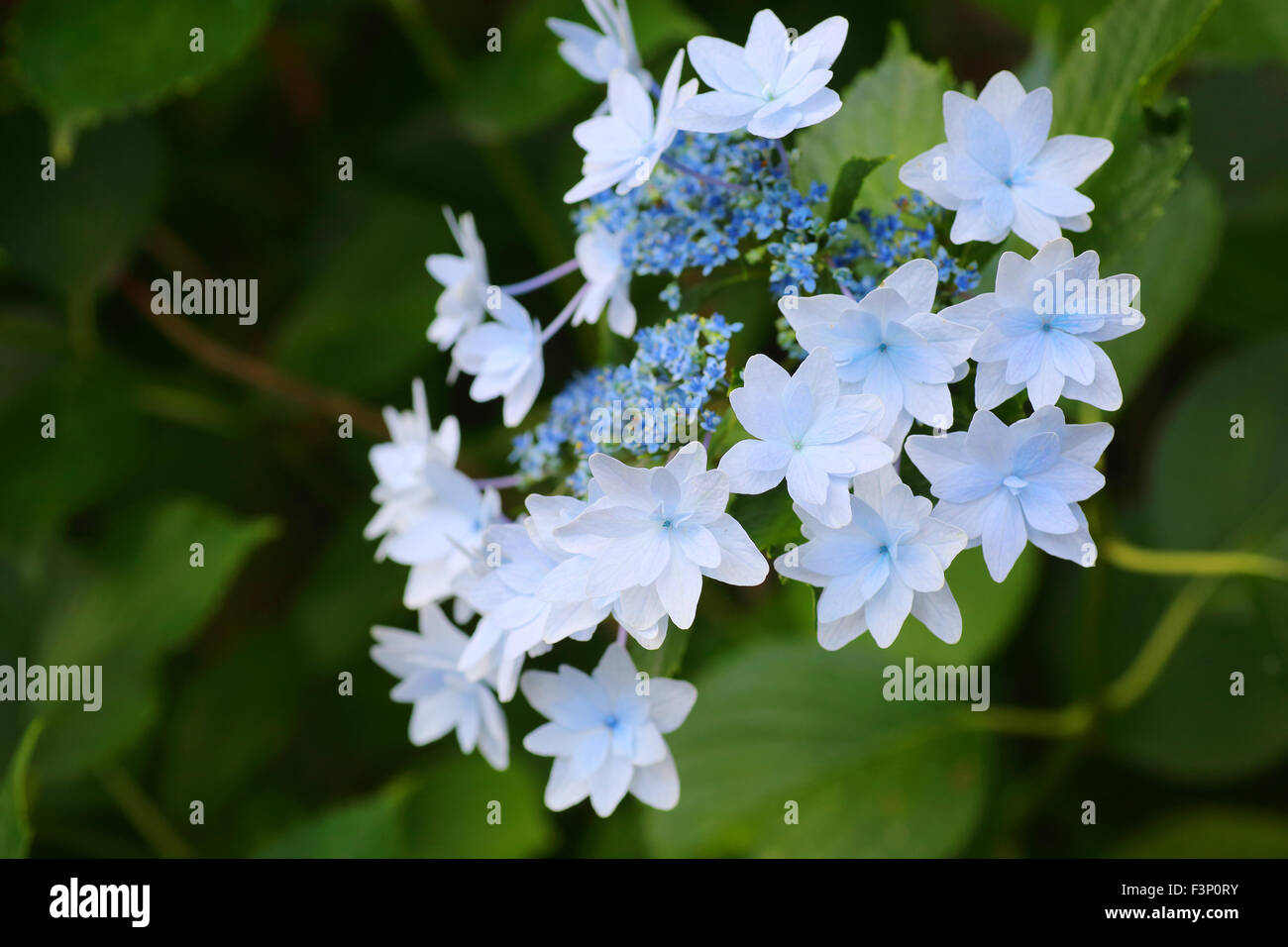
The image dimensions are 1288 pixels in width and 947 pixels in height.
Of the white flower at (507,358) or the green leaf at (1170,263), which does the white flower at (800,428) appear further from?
the green leaf at (1170,263)

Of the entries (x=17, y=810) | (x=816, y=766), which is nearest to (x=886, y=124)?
(x=816, y=766)

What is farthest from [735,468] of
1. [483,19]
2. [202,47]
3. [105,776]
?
[483,19]

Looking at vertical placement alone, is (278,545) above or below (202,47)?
below

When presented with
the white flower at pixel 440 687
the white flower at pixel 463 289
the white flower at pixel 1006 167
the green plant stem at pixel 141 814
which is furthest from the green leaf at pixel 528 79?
the green plant stem at pixel 141 814

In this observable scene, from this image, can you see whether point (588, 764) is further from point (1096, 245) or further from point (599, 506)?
point (1096, 245)

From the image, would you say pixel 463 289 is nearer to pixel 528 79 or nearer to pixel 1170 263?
pixel 528 79
